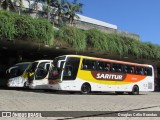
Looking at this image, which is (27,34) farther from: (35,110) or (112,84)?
(35,110)

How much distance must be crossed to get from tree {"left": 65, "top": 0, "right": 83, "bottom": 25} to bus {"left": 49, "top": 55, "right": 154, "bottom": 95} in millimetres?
34726

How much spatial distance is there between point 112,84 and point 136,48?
1025cm

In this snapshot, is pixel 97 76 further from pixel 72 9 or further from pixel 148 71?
pixel 72 9

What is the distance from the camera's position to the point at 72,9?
222 feet

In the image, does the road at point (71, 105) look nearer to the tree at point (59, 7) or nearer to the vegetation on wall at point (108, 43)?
the vegetation on wall at point (108, 43)

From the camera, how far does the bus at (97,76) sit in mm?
25141

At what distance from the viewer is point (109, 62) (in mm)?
28859

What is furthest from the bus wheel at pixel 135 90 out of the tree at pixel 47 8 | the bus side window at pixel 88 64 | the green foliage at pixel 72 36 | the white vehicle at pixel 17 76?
the tree at pixel 47 8

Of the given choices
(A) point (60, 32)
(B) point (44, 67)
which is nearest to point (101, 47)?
(A) point (60, 32)

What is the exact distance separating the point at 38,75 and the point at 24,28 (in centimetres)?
371

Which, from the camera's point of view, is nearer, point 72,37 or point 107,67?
point 107,67

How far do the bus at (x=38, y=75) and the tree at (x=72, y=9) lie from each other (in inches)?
1449

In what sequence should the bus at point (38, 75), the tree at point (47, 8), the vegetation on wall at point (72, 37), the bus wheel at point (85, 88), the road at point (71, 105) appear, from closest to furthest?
the road at point (71, 105) < the bus wheel at point (85, 88) < the vegetation on wall at point (72, 37) < the bus at point (38, 75) < the tree at point (47, 8)

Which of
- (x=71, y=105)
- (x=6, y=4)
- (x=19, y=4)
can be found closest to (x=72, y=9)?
(x=19, y=4)
